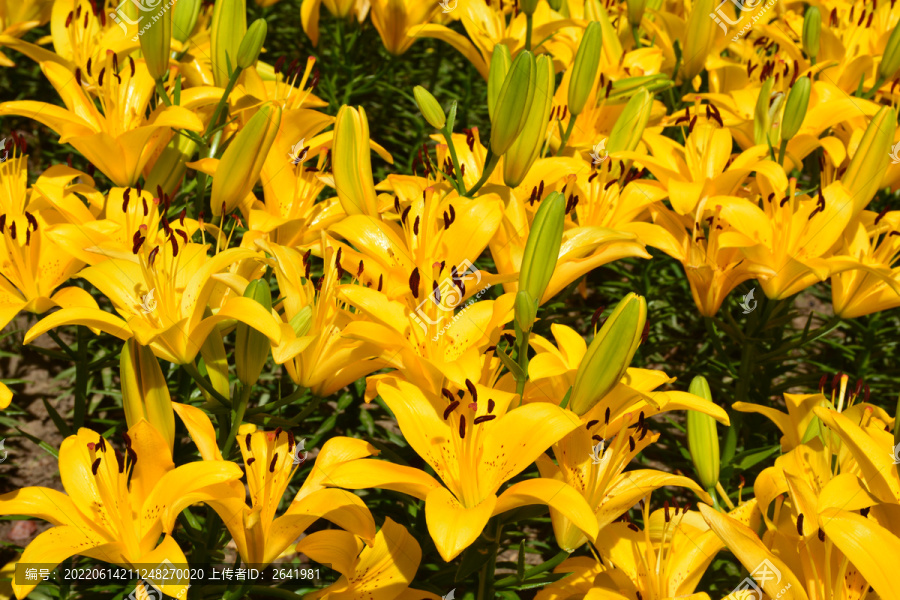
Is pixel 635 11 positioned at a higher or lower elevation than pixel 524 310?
higher

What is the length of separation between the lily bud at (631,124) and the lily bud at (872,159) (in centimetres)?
38

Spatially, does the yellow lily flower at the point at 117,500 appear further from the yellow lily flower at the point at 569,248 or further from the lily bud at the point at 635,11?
the lily bud at the point at 635,11

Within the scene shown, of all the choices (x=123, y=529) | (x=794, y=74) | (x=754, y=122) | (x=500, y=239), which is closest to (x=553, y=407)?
(x=500, y=239)

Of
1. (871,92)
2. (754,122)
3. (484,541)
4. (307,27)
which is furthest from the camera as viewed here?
(307,27)

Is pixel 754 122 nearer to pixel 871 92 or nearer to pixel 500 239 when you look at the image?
pixel 871 92

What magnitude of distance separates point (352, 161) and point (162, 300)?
357 millimetres

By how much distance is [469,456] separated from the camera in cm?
105

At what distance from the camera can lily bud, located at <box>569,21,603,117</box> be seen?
152 centimetres

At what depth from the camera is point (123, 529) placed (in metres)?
1.04

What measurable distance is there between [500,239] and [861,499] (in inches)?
25.2

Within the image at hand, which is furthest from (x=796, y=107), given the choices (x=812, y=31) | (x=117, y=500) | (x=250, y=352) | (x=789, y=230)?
(x=117, y=500)

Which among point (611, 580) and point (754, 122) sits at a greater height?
point (754, 122)

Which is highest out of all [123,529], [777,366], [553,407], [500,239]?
[500,239]

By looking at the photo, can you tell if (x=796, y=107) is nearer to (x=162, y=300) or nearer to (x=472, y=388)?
(x=472, y=388)
